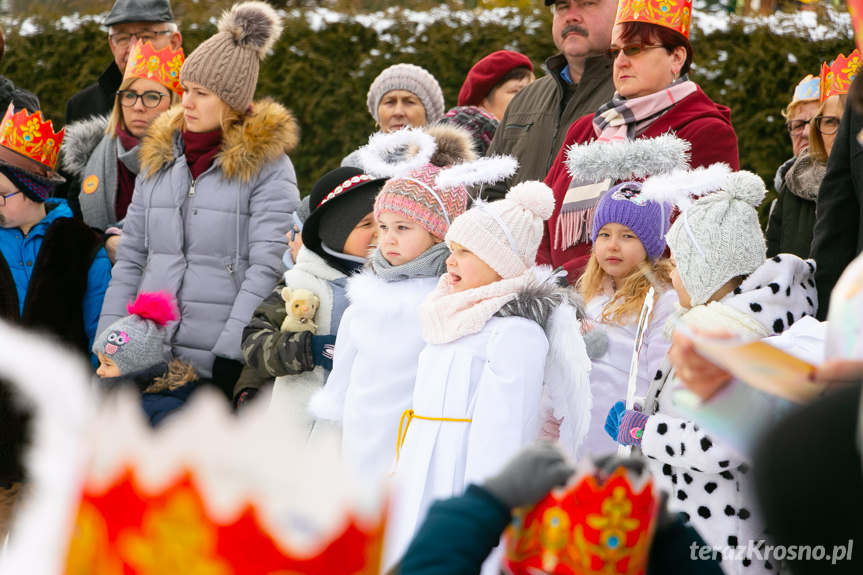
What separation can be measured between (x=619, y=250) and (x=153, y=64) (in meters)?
3.20

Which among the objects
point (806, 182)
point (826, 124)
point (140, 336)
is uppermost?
point (826, 124)

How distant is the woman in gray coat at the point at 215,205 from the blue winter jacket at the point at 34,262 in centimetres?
22

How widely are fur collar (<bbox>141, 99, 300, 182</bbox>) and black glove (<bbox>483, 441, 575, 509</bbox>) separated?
359 cm

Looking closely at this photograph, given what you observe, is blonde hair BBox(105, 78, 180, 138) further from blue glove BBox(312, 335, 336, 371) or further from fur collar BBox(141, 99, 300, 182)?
blue glove BBox(312, 335, 336, 371)

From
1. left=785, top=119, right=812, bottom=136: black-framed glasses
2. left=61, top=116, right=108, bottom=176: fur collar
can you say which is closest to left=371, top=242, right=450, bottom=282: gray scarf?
left=61, top=116, right=108, bottom=176: fur collar

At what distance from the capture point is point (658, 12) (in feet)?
13.7

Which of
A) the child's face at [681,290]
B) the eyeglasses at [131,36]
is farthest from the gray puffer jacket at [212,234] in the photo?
the child's face at [681,290]

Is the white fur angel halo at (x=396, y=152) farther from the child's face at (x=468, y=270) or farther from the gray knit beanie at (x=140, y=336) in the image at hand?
the gray knit beanie at (x=140, y=336)

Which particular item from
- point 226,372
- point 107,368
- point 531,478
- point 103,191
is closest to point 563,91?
point 226,372

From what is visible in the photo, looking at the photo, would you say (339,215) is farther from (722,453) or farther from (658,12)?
(722,453)

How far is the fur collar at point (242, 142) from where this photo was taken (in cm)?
491

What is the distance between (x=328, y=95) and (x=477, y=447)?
614cm

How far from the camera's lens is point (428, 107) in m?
5.89

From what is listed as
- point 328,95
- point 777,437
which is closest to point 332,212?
point 777,437
